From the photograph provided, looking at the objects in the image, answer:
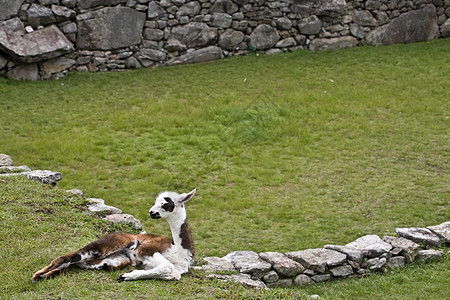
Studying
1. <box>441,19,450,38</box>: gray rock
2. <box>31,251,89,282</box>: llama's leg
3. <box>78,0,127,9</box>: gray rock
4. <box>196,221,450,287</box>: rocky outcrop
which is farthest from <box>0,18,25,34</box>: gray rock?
<box>441,19,450,38</box>: gray rock

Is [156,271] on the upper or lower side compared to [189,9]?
lower

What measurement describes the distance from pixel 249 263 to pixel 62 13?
34.0 ft

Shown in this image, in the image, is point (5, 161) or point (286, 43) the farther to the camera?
point (286, 43)

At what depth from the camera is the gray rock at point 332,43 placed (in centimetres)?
1664

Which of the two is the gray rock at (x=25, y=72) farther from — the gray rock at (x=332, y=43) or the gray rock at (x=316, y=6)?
the gray rock at (x=332, y=43)

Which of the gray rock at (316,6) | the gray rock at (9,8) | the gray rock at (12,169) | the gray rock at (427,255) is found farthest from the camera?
the gray rock at (316,6)

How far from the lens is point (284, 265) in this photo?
6.61m

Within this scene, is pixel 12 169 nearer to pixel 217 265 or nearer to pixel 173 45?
pixel 217 265

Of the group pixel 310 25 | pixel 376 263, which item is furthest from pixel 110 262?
pixel 310 25

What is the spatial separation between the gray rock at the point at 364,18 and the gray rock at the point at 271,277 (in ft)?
39.0

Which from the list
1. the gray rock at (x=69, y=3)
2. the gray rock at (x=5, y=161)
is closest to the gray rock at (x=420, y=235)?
the gray rock at (x=5, y=161)

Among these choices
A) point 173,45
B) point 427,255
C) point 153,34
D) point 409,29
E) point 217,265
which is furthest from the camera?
point 409,29

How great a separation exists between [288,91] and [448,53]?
5481mm

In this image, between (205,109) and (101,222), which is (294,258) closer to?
(101,222)
